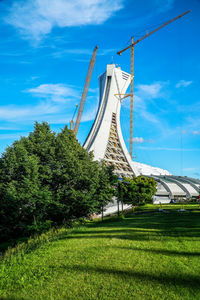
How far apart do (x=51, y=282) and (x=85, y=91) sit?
79617 millimetres

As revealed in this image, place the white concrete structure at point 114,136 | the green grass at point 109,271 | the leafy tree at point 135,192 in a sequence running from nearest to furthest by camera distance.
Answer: the green grass at point 109,271 → the leafy tree at point 135,192 → the white concrete structure at point 114,136

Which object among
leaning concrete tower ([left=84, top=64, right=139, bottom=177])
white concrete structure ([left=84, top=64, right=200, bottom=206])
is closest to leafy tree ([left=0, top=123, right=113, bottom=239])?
white concrete structure ([left=84, top=64, right=200, bottom=206])

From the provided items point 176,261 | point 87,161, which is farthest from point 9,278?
point 87,161

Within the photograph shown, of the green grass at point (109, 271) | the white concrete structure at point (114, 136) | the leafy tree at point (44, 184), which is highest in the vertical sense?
the white concrete structure at point (114, 136)

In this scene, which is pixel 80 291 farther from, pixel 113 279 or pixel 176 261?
pixel 176 261

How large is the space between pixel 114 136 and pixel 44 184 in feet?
130

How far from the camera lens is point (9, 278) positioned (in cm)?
570

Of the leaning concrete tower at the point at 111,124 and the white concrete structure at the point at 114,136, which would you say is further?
the leaning concrete tower at the point at 111,124

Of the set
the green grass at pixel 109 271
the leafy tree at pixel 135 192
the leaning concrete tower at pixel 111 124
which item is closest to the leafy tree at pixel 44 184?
the green grass at pixel 109 271

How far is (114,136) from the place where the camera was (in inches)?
2242

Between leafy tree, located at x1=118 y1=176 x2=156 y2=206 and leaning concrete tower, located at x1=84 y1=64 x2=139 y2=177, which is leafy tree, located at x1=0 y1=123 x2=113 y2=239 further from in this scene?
leaning concrete tower, located at x1=84 y1=64 x2=139 y2=177

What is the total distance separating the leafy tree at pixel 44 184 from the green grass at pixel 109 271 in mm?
9041

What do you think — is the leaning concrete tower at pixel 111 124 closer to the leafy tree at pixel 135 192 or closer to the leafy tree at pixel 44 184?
the leafy tree at pixel 135 192

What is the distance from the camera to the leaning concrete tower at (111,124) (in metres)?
53.4
